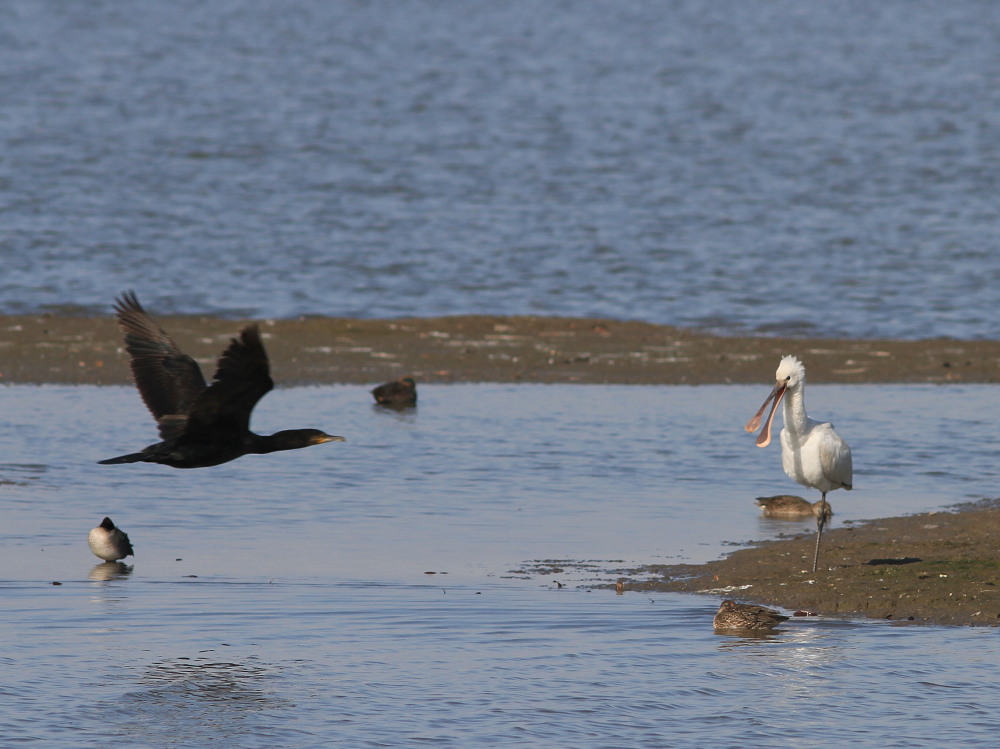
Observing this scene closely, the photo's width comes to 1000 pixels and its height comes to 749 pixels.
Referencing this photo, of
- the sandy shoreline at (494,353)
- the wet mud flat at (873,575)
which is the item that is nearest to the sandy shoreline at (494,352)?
the sandy shoreline at (494,353)

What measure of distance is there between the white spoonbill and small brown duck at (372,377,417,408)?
20.3 ft

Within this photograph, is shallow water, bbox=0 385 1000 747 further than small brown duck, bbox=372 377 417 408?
No

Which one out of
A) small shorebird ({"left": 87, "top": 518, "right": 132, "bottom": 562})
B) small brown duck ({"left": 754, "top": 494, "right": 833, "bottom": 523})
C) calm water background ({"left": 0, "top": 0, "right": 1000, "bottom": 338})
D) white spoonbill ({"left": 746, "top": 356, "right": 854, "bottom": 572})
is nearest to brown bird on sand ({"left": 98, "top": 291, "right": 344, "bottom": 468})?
small shorebird ({"left": 87, "top": 518, "right": 132, "bottom": 562})

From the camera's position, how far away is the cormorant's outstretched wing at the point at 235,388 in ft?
28.2

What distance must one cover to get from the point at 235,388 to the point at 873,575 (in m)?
3.79

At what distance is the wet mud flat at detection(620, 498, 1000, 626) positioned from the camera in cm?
918

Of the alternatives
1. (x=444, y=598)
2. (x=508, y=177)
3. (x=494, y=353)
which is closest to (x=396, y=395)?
(x=494, y=353)

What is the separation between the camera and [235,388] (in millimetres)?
9086

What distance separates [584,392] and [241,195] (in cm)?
1760

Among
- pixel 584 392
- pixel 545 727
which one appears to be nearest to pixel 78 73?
pixel 584 392

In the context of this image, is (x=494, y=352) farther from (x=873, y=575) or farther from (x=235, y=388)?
(x=235, y=388)

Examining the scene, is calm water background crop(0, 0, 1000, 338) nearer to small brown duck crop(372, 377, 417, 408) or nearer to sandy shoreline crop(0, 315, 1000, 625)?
sandy shoreline crop(0, 315, 1000, 625)

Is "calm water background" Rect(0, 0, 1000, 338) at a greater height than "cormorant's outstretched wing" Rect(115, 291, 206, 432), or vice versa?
"calm water background" Rect(0, 0, 1000, 338)

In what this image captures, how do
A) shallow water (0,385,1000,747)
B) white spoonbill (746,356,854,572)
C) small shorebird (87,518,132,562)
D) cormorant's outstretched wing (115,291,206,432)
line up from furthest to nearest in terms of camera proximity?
white spoonbill (746,356,854,572), small shorebird (87,518,132,562), cormorant's outstretched wing (115,291,206,432), shallow water (0,385,1000,747)
